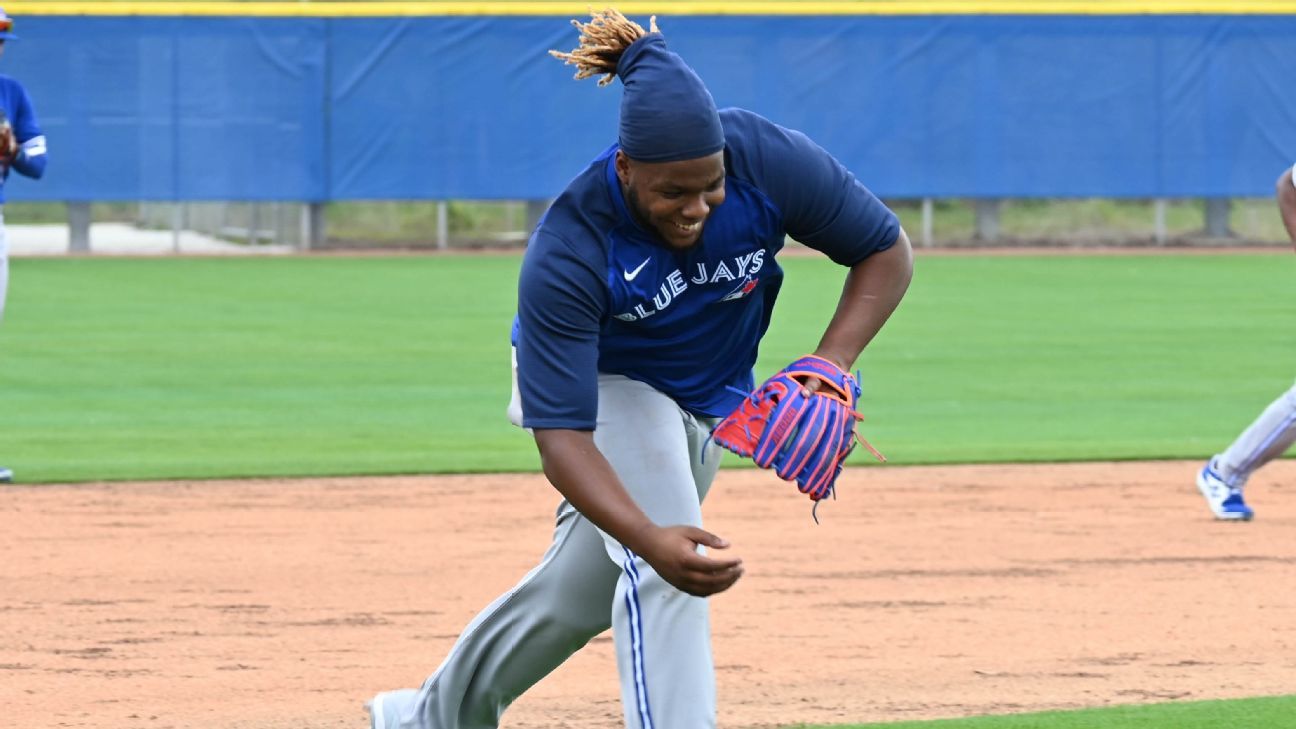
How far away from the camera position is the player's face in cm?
336

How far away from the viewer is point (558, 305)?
3.45m

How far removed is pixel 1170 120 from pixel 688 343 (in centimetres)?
2000

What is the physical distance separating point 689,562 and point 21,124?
6.20 m

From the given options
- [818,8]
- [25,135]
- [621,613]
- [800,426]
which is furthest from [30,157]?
[818,8]

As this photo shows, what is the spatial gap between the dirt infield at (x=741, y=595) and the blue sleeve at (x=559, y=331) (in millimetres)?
1618

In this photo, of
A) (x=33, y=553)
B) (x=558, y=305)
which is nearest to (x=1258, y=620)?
(x=558, y=305)

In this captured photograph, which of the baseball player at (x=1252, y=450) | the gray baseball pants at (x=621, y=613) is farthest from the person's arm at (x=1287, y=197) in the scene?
the gray baseball pants at (x=621, y=613)

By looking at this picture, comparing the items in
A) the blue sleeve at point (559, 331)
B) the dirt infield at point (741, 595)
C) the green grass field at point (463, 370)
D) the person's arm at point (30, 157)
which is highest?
the blue sleeve at point (559, 331)

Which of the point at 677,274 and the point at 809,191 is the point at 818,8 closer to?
the point at 809,191

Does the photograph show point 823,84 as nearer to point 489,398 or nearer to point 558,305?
point 489,398

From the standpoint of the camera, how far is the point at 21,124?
8.59 metres

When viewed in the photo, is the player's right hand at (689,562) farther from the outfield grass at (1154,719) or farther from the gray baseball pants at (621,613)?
the outfield grass at (1154,719)

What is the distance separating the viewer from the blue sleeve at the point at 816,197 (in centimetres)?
367

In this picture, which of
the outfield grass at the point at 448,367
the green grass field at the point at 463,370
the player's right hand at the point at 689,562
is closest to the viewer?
the player's right hand at the point at 689,562
